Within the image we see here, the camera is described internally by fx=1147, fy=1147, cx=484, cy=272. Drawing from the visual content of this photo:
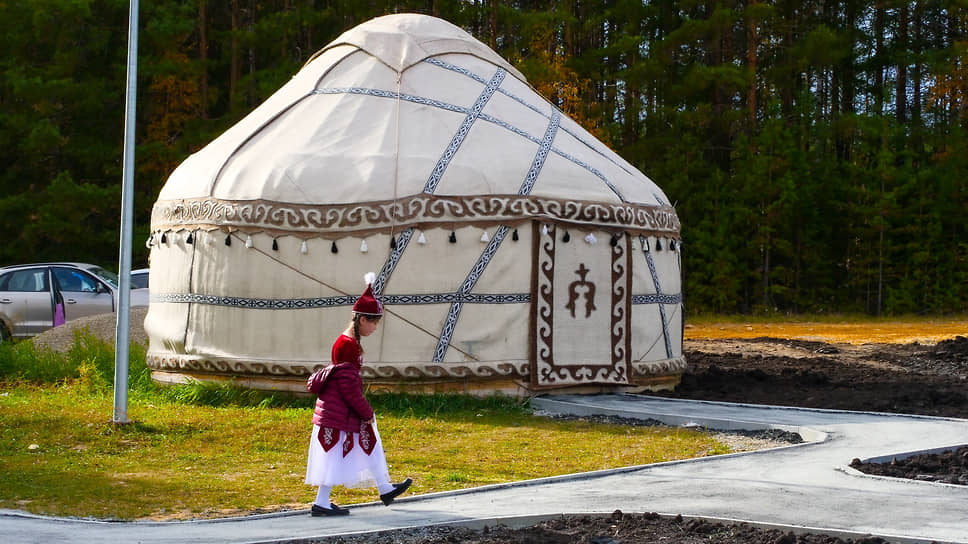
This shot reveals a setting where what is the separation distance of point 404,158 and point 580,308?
199 cm

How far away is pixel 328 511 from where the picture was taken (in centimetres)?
529

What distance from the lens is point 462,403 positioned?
9.48 meters

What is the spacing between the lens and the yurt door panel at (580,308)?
9.71 metres

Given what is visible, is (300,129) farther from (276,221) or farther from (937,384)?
(937,384)

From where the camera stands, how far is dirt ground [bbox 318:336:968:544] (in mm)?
4703

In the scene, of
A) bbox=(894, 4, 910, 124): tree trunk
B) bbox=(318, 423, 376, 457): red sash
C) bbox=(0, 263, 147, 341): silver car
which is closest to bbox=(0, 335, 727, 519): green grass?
bbox=(318, 423, 376, 457): red sash

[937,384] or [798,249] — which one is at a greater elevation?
[798,249]

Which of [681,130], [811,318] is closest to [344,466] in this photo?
[811,318]

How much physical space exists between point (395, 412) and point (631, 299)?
2.41 m

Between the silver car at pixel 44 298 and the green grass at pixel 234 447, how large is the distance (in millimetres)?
4518

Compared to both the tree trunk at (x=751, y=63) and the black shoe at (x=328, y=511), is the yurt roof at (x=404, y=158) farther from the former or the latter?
the tree trunk at (x=751, y=63)

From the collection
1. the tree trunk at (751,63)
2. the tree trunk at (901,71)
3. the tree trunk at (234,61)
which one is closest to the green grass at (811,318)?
the tree trunk at (751,63)

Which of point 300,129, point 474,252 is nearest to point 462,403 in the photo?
point 474,252

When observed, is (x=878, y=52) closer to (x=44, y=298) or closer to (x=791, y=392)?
(x=791, y=392)
